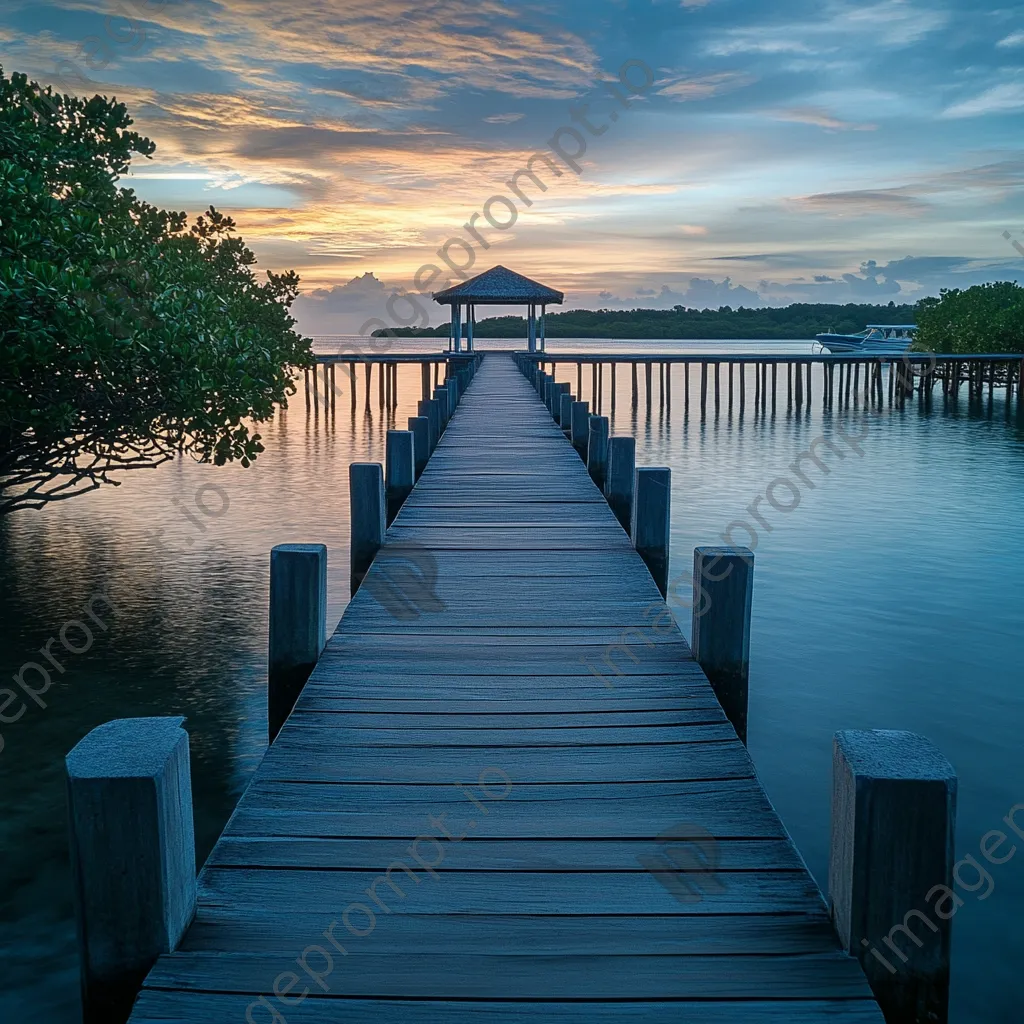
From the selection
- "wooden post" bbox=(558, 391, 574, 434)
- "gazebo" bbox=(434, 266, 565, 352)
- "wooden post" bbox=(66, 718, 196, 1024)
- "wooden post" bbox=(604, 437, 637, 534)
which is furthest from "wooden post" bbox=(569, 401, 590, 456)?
"gazebo" bbox=(434, 266, 565, 352)

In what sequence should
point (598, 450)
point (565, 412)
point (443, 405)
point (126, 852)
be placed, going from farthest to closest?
point (443, 405) → point (565, 412) → point (598, 450) → point (126, 852)

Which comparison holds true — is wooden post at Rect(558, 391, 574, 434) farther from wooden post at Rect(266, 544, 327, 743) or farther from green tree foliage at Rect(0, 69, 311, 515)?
wooden post at Rect(266, 544, 327, 743)

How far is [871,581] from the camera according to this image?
1254cm

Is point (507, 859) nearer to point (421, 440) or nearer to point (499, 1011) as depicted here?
point (499, 1011)

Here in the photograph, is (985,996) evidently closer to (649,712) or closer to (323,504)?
(649,712)

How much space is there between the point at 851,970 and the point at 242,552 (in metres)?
12.7

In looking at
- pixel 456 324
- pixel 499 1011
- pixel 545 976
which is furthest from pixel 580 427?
pixel 456 324

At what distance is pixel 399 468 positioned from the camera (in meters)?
8.72

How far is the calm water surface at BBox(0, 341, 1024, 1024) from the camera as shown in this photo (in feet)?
18.5

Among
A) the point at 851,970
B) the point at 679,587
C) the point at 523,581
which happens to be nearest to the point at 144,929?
the point at 851,970

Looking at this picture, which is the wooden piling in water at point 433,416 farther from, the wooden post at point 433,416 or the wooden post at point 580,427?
the wooden post at point 580,427

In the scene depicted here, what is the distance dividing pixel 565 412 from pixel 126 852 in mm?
11935

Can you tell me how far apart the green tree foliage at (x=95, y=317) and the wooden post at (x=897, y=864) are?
668 cm

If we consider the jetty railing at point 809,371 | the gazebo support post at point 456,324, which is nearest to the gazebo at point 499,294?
the gazebo support post at point 456,324
